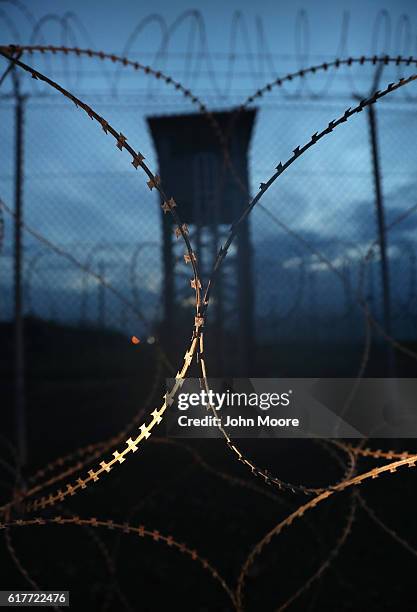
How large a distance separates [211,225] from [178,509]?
2468mm

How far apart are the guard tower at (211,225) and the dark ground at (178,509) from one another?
0.41 m

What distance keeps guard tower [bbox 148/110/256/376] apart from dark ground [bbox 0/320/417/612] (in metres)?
0.41

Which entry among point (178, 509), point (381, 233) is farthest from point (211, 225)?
point (178, 509)

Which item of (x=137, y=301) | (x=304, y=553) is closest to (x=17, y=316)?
(x=137, y=301)

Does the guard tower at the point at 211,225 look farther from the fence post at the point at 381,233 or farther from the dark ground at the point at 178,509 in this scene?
the fence post at the point at 381,233

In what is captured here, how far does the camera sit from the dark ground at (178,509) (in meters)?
2.47

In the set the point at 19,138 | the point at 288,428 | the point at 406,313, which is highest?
the point at 19,138

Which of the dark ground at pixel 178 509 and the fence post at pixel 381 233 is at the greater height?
the fence post at pixel 381 233

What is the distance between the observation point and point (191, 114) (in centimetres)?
462

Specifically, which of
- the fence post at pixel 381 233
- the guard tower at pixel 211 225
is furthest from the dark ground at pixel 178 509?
the fence post at pixel 381 233

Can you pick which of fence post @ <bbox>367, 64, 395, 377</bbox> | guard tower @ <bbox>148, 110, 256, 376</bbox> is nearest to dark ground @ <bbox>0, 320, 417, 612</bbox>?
guard tower @ <bbox>148, 110, 256, 376</bbox>

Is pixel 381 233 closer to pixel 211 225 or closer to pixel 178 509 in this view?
pixel 211 225

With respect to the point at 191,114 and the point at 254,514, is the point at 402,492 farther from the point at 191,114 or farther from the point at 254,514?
the point at 191,114

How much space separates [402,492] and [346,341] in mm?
1545
